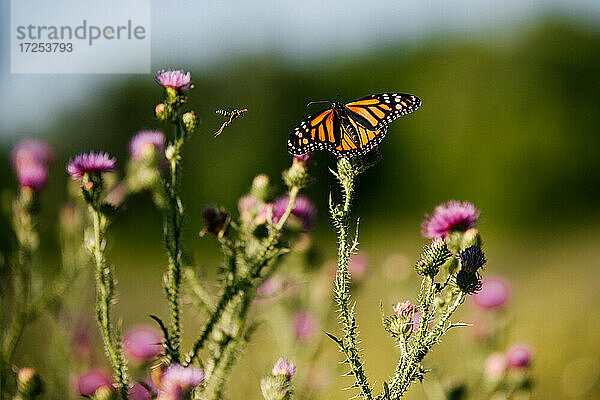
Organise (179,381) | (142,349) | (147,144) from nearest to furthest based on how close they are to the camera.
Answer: (179,381) < (147,144) < (142,349)

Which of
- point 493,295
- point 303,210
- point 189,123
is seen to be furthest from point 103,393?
point 493,295

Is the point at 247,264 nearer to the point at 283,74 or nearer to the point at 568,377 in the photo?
the point at 568,377

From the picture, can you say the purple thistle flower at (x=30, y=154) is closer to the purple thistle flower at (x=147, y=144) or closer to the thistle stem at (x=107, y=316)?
the purple thistle flower at (x=147, y=144)

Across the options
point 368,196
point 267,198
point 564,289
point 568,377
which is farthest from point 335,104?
point 368,196

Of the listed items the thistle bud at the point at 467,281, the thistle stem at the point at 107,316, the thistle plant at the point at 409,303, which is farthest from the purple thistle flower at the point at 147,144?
the thistle bud at the point at 467,281

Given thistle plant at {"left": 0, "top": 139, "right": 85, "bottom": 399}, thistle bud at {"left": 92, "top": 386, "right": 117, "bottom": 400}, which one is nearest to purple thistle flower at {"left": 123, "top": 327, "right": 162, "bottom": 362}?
thistle plant at {"left": 0, "top": 139, "right": 85, "bottom": 399}

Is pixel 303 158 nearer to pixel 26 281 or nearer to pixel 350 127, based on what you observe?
pixel 350 127
